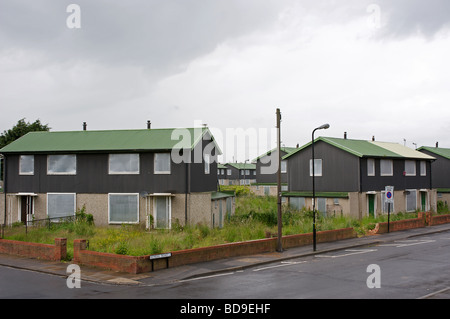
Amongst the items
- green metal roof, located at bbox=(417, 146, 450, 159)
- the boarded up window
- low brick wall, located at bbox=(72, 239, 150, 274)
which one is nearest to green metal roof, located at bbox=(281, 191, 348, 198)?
the boarded up window

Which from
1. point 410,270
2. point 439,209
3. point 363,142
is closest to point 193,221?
point 410,270

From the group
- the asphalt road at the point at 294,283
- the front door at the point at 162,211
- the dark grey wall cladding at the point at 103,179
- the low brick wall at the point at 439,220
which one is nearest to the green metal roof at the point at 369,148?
the low brick wall at the point at 439,220

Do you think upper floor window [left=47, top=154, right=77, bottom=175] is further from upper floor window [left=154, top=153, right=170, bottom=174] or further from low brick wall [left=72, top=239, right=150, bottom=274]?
low brick wall [left=72, top=239, right=150, bottom=274]

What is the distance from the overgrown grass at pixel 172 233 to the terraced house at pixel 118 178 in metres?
1.22

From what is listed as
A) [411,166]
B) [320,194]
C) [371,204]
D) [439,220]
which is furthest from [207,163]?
[411,166]

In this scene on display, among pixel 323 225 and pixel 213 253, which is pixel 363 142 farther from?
pixel 213 253

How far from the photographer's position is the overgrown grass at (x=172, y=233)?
19239 millimetres

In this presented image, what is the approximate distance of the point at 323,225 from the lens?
89.8ft

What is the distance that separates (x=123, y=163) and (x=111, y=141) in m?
2.32

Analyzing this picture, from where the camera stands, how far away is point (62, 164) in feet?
98.3

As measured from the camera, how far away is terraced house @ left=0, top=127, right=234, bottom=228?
27.7 m

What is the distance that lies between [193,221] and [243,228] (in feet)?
12.9

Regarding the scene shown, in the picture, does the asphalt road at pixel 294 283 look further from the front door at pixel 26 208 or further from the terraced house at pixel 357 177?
the terraced house at pixel 357 177

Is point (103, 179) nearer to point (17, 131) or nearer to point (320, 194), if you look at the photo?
point (320, 194)
